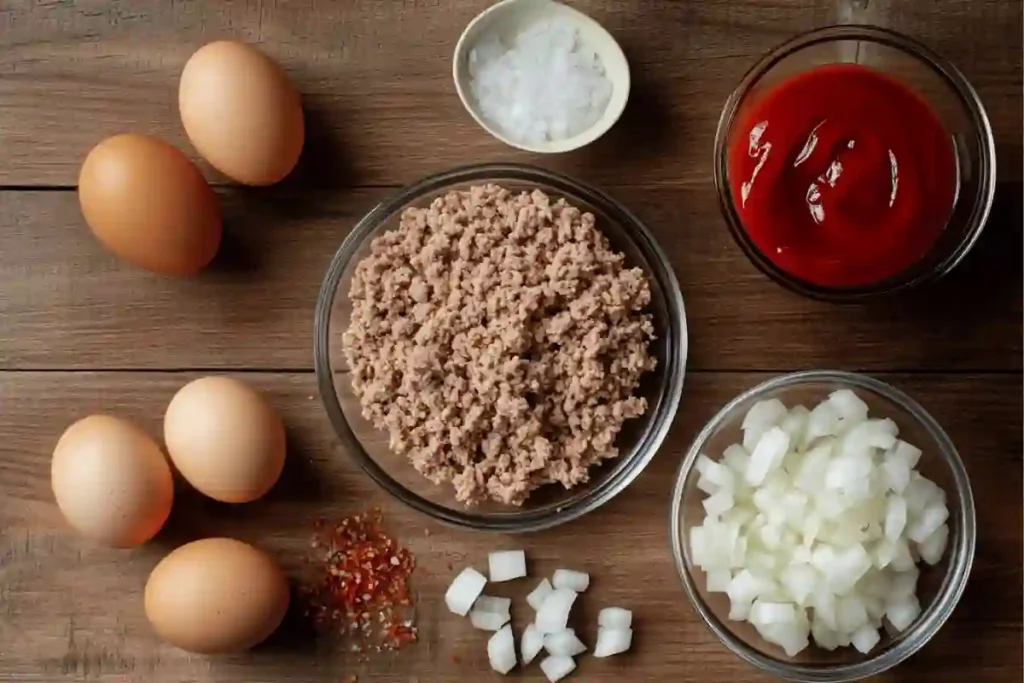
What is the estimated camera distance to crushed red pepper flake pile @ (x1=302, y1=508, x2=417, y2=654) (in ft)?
5.05

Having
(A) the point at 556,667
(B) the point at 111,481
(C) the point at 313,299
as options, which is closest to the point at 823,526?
(A) the point at 556,667

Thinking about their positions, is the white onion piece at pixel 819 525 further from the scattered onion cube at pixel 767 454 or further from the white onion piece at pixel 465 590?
the white onion piece at pixel 465 590

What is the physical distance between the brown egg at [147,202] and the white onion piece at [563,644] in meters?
0.67

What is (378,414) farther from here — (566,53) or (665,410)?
Result: (566,53)

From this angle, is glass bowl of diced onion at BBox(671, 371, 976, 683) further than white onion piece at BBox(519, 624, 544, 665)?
No

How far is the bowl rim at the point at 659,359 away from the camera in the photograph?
1.50m

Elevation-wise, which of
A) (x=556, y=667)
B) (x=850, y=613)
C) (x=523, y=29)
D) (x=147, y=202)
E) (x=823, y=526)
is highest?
(x=523, y=29)

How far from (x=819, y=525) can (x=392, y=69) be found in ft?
2.61

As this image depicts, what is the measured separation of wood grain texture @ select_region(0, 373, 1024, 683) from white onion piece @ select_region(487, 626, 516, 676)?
0.8 inches

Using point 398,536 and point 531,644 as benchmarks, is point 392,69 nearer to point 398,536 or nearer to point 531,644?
point 398,536

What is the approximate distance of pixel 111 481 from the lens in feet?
4.65

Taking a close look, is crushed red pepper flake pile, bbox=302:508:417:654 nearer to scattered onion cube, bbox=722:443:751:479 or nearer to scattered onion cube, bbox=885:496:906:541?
scattered onion cube, bbox=722:443:751:479

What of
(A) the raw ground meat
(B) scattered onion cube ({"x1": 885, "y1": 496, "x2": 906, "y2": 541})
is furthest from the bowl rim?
(B) scattered onion cube ({"x1": 885, "y1": 496, "x2": 906, "y2": 541})

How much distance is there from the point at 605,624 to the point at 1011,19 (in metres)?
0.95
